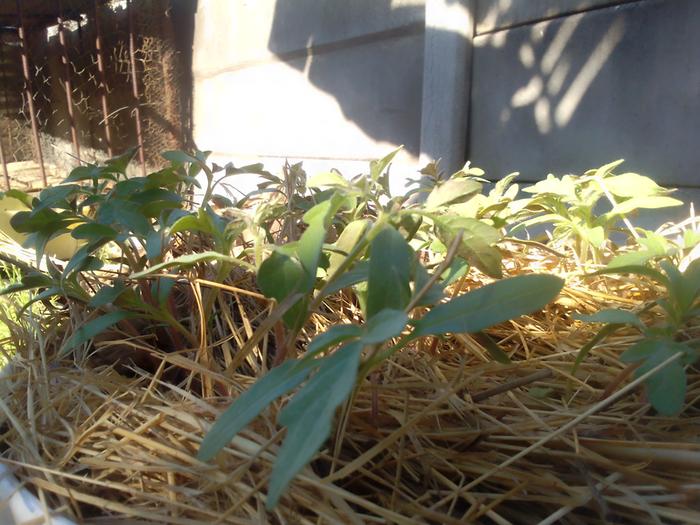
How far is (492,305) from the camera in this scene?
1.11ft

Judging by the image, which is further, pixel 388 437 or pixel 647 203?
pixel 647 203

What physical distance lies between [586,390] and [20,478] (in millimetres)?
515

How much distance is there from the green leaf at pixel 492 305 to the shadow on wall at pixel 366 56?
1862 millimetres

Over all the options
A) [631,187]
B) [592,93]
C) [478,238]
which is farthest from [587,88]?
[478,238]

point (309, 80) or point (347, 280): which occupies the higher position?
point (309, 80)

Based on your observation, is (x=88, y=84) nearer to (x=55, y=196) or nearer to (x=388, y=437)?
(x=55, y=196)

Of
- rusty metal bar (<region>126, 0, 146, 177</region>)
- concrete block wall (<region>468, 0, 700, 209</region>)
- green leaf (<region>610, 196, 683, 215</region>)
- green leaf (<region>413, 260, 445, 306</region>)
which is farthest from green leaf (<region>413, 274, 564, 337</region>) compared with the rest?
rusty metal bar (<region>126, 0, 146, 177</region>)

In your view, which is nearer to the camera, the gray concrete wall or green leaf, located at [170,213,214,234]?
green leaf, located at [170,213,214,234]

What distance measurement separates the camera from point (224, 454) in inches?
16.9

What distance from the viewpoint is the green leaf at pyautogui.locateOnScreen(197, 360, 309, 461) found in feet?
1.03

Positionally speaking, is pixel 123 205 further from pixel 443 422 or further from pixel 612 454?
pixel 612 454

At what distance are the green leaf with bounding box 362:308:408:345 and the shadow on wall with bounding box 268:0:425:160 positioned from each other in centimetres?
190

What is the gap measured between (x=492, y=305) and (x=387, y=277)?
7 centimetres

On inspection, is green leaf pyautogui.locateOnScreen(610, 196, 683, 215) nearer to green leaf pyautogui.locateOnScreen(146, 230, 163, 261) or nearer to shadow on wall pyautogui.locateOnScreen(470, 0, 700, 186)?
green leaf pyautogui.locateOnScreen(146, 230, 163, 261)
